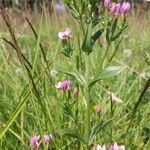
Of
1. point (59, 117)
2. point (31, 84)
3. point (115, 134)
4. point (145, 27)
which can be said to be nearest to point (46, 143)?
point (31, 84)

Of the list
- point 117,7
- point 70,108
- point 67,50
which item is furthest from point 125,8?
point 70,108

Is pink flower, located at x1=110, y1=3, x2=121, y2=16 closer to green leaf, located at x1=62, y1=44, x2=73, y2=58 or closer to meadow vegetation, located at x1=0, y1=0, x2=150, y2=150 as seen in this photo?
meadow vegetation, located at x1=0, y1=0, x2=150, y2=150

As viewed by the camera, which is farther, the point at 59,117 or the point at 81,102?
the point at 81,102

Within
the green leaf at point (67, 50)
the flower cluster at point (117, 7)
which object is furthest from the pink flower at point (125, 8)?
the green leaf at point (67, 50)

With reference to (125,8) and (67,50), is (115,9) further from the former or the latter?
(67,50)

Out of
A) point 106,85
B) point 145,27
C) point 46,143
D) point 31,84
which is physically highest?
point 31,84

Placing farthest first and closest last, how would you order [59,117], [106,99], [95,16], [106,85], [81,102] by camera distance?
[106,85]
[106,99]
[81,102]
[59,117]
[95,16]

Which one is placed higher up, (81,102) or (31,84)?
(31,84)

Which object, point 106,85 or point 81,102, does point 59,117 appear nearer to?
point 81,102

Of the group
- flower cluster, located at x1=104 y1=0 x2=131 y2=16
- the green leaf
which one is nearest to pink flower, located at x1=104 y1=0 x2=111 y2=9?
flower cluster, located at x1=104 y1=0 x2=131 y2=16
